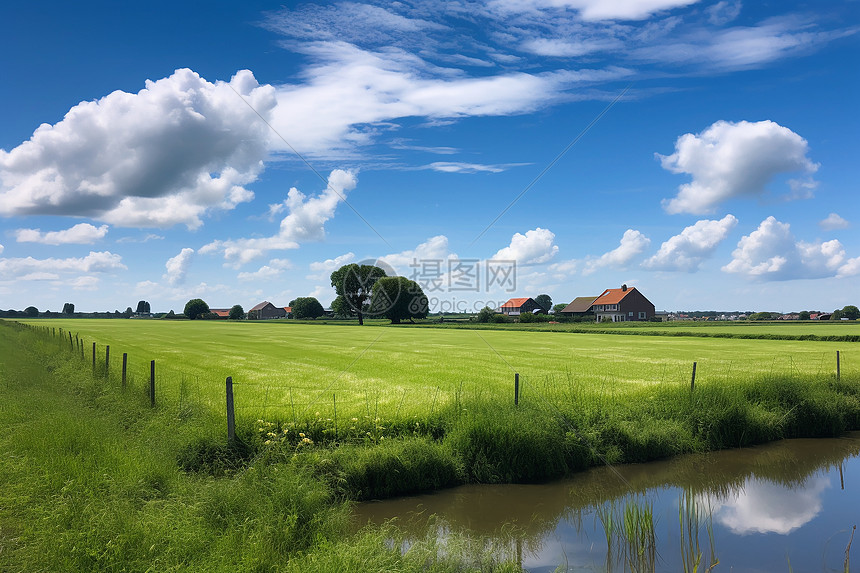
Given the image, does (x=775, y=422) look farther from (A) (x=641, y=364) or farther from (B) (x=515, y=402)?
(A) (x=641, y=364)

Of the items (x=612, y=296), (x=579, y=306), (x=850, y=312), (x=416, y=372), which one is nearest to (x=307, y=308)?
(x=579, y=306)

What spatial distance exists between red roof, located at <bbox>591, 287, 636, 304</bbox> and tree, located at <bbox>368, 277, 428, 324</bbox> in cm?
4419

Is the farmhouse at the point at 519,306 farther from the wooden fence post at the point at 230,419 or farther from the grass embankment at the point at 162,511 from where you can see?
the grass embankment at the point at 162,511

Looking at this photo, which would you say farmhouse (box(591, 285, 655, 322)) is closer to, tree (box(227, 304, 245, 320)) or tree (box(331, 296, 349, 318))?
tree (box(331, 296, 349, 318))

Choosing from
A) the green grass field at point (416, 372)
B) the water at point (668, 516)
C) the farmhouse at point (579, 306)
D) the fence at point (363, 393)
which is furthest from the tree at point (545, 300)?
the water at point (668, 516)

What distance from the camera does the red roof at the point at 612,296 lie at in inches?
4749

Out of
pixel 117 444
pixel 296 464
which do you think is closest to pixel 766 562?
pixel 296 464

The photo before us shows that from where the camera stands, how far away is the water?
9.30 meters

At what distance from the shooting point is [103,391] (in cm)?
1764

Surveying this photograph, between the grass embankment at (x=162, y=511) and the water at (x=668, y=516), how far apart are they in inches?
53.3

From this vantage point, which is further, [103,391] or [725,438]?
[103,391]

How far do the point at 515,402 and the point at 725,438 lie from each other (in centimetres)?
752

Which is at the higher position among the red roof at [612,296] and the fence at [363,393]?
the red roof at [612,296]

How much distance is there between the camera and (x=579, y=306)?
135 meters
